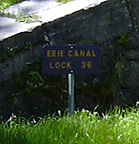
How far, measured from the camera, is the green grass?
12.8 ft

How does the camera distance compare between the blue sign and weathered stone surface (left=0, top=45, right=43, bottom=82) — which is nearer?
the blue sign

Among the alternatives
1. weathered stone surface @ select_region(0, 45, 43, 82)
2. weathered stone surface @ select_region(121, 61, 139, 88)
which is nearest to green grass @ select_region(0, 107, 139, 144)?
weathered stone surface @ select_region(0, 45, 43, 82)

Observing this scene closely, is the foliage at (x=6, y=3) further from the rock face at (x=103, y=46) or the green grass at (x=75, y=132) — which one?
the green grass at (x=75, y=132)

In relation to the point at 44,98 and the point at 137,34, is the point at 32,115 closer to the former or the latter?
the point at 44,98

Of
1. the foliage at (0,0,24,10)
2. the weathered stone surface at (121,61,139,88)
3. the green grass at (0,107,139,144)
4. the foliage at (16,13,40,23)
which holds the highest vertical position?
the foliage at (0,0,24,10)

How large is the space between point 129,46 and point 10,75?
1573 mm

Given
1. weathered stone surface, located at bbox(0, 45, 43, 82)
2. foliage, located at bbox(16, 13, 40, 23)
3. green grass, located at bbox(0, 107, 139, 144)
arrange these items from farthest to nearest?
1. foliage, located at bbox(16, 13, 40, 23)
2. weathered stone surface, located at bbox(0, 45, 43, 82)
3. green grass, located at bbox(0, 107, 139, 144)

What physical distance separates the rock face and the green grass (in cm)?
107

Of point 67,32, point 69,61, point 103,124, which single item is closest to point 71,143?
point 103,124

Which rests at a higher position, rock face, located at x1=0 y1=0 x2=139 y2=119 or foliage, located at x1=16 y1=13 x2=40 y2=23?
foliage, located at x1=16 y1=13 x2=40 y2=23

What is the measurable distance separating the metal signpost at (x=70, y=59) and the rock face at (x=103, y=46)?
0.62 m

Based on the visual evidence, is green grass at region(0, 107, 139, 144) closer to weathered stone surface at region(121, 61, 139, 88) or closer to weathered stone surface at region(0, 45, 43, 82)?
weathered stone surface at region(0, 45, 43, 82)

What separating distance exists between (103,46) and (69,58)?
1.05m

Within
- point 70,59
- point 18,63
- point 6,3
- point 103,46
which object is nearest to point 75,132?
point 70,59
